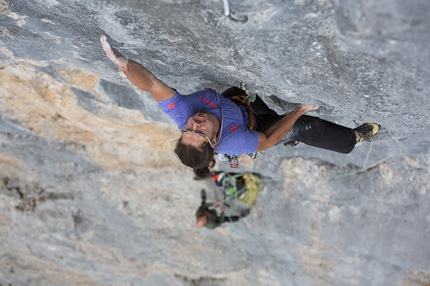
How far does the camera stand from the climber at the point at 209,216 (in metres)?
4.27

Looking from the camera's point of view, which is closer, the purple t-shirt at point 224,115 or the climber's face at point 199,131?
the climber's face at point 199,131

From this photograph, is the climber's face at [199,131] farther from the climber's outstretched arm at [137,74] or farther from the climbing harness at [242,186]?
the climbing harness at [242,186]

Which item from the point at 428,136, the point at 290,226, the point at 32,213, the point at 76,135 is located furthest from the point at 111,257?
the point at 428,136

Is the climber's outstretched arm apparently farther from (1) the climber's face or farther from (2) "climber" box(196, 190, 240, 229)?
(2) "climber" box(196, 190, 240, 229)

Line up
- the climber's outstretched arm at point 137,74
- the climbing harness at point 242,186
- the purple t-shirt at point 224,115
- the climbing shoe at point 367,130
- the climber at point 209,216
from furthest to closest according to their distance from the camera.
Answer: the climber at point 209,216
the climbing harness at point 242,186
the climbing shoe at point 367,130
the purple t-shirt at point 224,115
the climber's outstretched arm at point 137,74

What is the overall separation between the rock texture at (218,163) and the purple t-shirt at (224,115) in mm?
194

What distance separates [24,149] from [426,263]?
4.14m

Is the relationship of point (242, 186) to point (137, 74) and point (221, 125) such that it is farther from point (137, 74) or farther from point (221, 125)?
point (137, 74)

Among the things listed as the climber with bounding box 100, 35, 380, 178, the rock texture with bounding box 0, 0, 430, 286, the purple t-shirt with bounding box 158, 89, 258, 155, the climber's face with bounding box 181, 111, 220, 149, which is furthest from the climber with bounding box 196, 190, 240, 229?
the climber's face with bounding box 181, 111, 220, 149

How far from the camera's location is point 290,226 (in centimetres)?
405

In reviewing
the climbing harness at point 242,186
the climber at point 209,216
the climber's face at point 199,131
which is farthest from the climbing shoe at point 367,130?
the climber at point 209,216

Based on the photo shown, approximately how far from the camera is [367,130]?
2.53 metres

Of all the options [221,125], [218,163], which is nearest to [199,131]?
[221,125]

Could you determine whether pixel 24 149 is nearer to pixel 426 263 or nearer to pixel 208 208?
pixel 208 208
